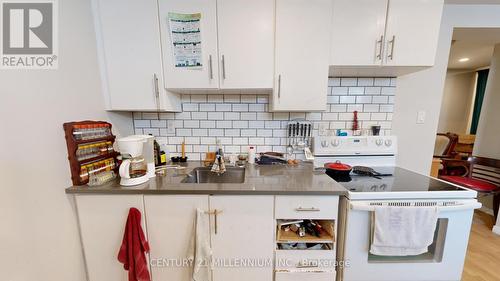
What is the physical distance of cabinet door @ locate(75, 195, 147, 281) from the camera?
110 centimetres

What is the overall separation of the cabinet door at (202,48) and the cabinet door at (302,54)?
17.6 inches

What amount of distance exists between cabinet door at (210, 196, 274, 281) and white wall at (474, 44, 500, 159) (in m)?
3.26

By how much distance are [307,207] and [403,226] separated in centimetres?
53

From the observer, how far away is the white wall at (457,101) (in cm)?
453

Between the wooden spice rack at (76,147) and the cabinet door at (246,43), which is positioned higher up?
the cabinet door at (246,43)

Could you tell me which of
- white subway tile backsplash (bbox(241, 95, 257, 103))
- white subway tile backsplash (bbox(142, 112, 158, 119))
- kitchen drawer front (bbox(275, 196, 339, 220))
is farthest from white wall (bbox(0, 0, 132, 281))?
kitchen drawer front (bbox(275, 196, 339, 220))

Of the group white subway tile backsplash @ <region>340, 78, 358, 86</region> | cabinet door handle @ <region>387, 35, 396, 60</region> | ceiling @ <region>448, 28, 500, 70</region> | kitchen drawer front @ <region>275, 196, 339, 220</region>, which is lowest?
kitchen drawer front @ <region>275, 196, 339, 220</region>

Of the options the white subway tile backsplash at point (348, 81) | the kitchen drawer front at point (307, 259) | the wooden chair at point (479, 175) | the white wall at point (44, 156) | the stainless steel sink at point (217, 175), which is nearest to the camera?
the white wall at point (44, 156)

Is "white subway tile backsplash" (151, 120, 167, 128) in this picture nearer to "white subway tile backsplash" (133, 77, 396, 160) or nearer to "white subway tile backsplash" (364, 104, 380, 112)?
"white subway tile backsplash" (133, 77, 396, 160)

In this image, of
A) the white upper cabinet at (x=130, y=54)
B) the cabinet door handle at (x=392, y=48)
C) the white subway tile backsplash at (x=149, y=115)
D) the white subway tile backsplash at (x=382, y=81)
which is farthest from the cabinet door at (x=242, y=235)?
the white subway tile backsplash at (x=382, y=81)

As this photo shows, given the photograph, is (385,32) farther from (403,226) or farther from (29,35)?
(29,35)

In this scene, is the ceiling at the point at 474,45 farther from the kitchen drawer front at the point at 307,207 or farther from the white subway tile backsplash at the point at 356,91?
the kitchen drawer front at the point at 307,207

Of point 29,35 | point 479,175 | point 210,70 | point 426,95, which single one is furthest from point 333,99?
point 479,175

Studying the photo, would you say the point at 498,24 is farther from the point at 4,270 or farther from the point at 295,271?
the point at 4,270
